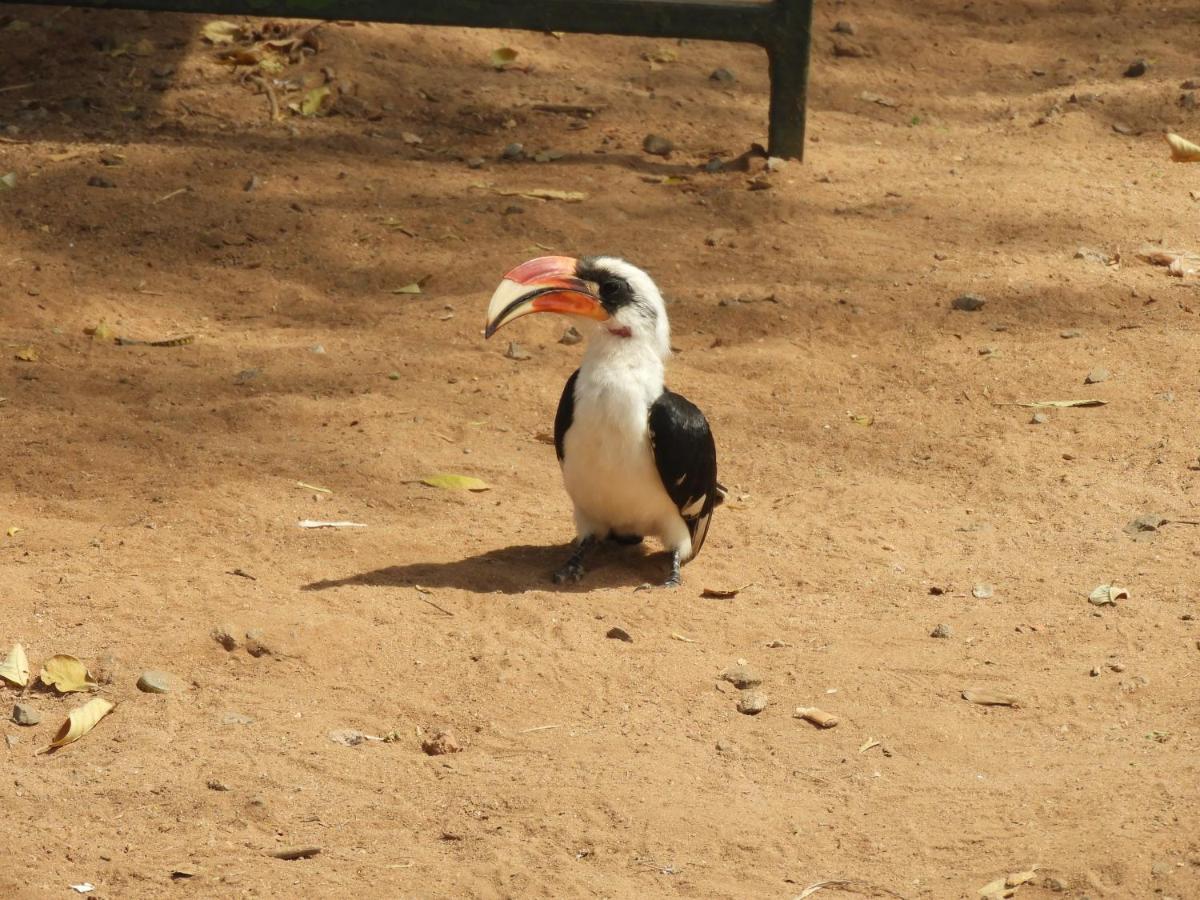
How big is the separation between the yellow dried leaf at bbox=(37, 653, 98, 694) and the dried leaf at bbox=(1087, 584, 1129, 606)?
2.78 m

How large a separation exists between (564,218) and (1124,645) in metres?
3.85

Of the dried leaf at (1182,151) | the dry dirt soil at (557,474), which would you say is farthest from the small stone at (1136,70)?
the dried leaf at (1182,151)

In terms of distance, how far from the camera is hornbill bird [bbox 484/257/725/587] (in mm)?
4652

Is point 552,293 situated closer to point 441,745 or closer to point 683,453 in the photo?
point 683,453

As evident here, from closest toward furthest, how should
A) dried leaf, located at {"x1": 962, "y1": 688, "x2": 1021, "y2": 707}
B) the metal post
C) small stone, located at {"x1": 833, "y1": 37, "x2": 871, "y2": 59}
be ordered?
dried leaf, located at {"x1": 962, "y1": 688, "x2": 1021, "y2": 707} → the metal post → small stone, located at {"x1": 833, "y1": 37, "x2": 871, "y2": 59}

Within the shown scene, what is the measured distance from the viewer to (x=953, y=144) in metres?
8.42

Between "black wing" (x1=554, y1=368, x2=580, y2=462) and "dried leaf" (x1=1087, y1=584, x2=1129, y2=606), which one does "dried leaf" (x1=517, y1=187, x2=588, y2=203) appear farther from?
"dried leaf" (x1=1087, y1=584, x2=1129, y2=606)

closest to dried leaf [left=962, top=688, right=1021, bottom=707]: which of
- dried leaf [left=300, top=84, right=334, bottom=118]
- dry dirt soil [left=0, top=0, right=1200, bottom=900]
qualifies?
dry dirt soil [left=0, top=0, right=1200, bottom=900]

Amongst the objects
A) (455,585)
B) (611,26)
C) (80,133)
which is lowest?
(455,585)

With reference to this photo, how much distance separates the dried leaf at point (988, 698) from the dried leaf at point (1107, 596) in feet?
2.27

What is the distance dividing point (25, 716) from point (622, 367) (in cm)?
196

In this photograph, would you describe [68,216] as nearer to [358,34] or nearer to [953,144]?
[358,34]

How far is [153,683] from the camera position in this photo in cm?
385

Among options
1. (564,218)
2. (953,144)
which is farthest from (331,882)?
(953,144)
